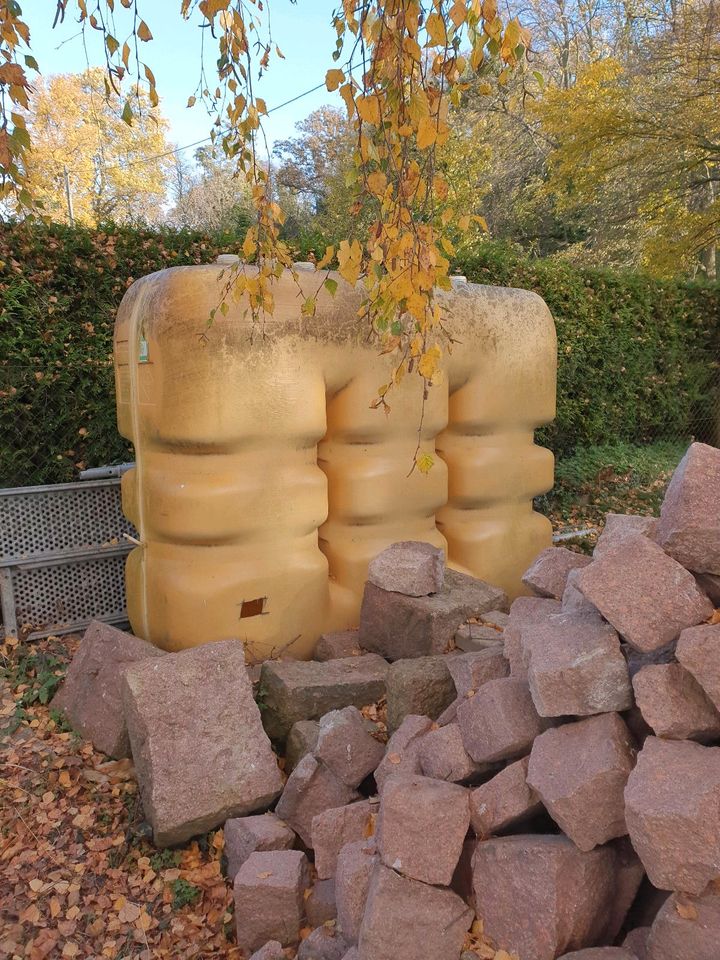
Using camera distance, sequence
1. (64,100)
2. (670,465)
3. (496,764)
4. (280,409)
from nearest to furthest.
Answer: (496,764) → (280,409) → (670,465) → (64,100)

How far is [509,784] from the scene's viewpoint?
221cm

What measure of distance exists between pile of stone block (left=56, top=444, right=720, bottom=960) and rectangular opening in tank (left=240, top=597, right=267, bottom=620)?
0.57 m

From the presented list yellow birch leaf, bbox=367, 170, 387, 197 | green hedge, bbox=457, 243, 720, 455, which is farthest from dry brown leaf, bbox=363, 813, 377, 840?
green hedge, bbox=457, 243, 720, 455

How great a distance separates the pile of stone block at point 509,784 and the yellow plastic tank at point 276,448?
0.65 metres

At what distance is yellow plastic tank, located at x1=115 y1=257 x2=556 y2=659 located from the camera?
11.0 ft

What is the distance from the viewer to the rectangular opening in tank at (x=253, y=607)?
3.55 m

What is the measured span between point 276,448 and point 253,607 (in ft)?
2.68

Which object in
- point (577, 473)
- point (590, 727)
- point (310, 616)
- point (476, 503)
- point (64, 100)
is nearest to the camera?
point (590, 727)

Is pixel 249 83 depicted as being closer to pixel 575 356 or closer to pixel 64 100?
pixel 575 356

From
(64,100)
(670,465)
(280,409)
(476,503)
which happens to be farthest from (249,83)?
(64,100)

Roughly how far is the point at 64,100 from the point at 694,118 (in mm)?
19988

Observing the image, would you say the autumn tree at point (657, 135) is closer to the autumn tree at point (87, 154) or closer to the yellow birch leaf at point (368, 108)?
the yellow birch leaf at point (368, 108)

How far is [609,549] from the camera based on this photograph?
7.39ft

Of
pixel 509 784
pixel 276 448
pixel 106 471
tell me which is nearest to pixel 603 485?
pixel 276 448
